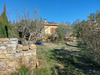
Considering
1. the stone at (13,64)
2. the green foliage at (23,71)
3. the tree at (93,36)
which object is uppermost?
the tree at (93,36)

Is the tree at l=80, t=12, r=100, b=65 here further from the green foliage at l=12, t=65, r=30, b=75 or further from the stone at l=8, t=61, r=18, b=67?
the stone at l=8, t=61, r=18, b=67

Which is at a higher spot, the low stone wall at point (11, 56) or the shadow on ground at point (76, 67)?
the low stone wall at point (11, 56)

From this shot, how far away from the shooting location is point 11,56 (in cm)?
270

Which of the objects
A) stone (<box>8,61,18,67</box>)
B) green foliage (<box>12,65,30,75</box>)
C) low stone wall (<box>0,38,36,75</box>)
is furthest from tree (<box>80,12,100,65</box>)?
stone (<box>8,61,18,67</box>)

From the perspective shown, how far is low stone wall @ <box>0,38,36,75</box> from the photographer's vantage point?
2.63 metres

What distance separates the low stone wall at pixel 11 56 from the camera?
2.63m

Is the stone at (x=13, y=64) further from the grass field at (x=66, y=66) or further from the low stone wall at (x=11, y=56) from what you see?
the grass field at (x=66, y=66)

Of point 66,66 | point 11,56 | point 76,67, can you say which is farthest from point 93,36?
point 11,56

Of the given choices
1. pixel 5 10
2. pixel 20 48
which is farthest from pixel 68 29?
pixel 20 48

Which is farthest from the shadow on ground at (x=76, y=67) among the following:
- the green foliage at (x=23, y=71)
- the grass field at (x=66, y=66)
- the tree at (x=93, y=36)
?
the green foliage at (x=23, y=71)

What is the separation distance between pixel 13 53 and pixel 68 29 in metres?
12.7

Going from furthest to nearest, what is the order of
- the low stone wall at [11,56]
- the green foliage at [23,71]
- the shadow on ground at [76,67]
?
1. the shadow on ground at [76,67]
2. the low stone wall at [11,56]
3. the green foliage at [23,71]

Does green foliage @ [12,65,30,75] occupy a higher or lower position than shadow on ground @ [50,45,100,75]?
higher

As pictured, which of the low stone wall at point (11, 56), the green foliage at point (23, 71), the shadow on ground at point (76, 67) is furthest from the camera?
the shadow on ground at point (76, 67)
